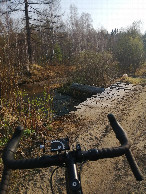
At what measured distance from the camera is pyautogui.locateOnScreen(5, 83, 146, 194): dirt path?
3.07 metres

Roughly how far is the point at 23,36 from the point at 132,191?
70.9 ft

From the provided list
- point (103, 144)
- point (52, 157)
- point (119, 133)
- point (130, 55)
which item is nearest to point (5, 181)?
point (52, 157)

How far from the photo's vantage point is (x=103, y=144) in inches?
171

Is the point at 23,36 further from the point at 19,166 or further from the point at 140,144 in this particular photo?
the point at 19,166

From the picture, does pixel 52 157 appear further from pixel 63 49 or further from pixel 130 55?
pixel 63 49

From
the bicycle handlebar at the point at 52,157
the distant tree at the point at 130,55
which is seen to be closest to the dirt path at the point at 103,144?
the bicycle handlebar at the point at 52,157

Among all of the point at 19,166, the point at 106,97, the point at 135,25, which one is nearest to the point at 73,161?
the point at 19,166

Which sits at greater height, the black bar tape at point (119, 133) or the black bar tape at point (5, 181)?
the black bar tape at point (119, 133)

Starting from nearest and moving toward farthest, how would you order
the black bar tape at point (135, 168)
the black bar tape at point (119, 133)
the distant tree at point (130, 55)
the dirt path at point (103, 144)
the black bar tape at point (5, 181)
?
the black bar tape at point (5, 181) → the black bar tape at point (135, 168) → the black bar tape at point (119, 133) → the dirt path at point (103, 144) → the distant tree at point (130, 55)

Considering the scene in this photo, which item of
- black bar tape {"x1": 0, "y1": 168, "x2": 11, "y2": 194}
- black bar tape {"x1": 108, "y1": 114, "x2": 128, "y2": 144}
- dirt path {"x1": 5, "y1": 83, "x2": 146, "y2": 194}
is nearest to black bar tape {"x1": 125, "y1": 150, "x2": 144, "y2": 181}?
black bar tape {"x1": 108, "y1": 114, "x2": 128, "y2": 144}

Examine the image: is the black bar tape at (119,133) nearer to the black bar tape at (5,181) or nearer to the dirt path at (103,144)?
the black bar tape at (5,181)

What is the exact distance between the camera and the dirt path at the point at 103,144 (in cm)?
307

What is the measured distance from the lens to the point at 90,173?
339cm

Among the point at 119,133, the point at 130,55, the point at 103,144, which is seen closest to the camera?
the point at 119,133
